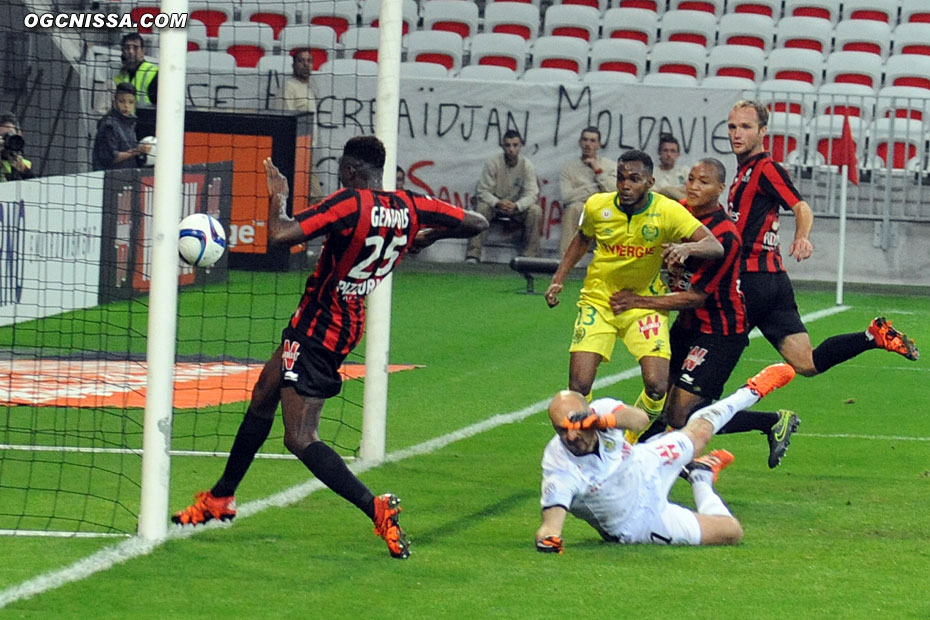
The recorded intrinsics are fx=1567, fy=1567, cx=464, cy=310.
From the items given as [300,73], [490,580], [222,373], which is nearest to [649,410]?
[490,580]

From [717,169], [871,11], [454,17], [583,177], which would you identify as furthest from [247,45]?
[717,169]

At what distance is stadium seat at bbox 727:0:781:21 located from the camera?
968 inches

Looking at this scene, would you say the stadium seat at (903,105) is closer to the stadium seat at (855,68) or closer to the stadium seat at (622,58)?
the stadium seat at (855,68)

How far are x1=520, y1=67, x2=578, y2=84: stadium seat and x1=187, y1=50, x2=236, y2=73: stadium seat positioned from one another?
433cm

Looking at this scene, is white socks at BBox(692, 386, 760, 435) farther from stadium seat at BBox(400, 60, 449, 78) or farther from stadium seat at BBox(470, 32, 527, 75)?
stadium seat at BBox(470, 32, 527, 75)

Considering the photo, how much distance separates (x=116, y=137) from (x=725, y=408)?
1057 centimetres

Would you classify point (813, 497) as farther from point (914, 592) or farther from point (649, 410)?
point (914, 592)

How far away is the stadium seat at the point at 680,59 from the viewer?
77.5ft

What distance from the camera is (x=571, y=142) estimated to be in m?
21.5

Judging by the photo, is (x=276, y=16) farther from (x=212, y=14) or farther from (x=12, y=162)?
(x=12, y=162)

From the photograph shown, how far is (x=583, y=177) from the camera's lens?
20781 mm

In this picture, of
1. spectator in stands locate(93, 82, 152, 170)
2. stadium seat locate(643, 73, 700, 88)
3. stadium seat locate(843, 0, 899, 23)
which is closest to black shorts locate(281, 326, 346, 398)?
spectator in stands locate(93, 82, 152, 170)

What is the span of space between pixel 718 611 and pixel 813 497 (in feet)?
8.35

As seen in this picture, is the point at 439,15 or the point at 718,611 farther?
the point at 439,15
